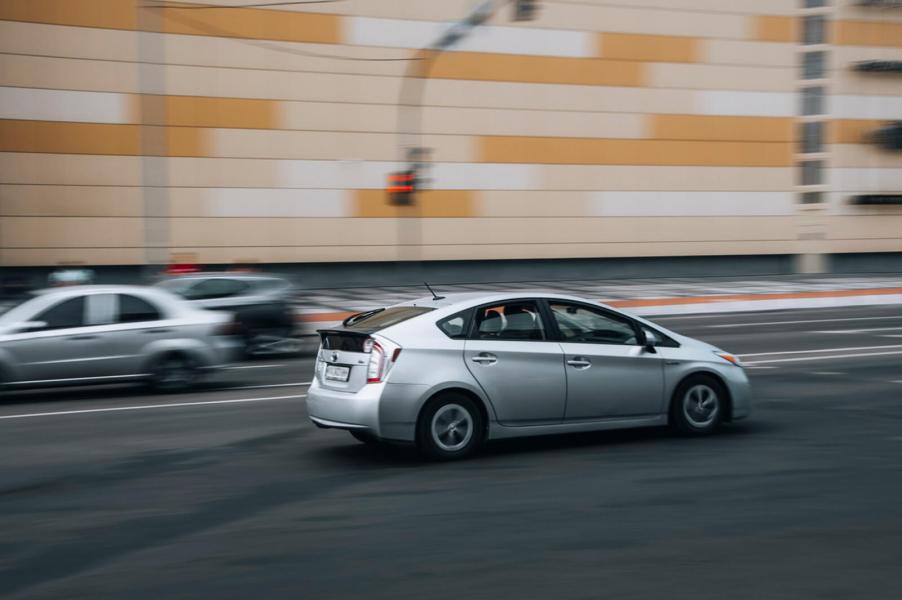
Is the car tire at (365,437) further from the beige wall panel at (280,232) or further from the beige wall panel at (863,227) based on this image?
the beige wall panel at (863,227)

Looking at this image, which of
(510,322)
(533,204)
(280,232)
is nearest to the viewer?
(510,322)

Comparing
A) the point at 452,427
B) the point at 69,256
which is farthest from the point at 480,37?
the point at 452,427

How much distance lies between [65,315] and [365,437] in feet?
17.7

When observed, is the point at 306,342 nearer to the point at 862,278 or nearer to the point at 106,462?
the point at 106,462

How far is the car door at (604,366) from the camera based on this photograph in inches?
336

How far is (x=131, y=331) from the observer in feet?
40.9

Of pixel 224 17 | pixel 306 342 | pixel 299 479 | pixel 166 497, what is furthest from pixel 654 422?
pixel 224 17

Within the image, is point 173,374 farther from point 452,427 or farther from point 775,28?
point 775,28

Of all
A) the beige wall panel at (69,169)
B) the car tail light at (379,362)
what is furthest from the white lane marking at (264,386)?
the beige wall panel at (69,169)

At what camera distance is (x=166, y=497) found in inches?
281

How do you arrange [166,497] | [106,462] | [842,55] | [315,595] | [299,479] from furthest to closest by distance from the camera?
1. [842,55]
2. [106,462]
3. [299,479]
4. [166,497]
5. [315,595]

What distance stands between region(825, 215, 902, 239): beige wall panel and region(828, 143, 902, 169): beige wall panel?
7.20ft

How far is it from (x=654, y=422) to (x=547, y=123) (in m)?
31.0

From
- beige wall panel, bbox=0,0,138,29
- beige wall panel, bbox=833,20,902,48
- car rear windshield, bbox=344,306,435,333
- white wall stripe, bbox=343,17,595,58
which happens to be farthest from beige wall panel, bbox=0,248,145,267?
beige wall panel, bbox=833,20,902,48
